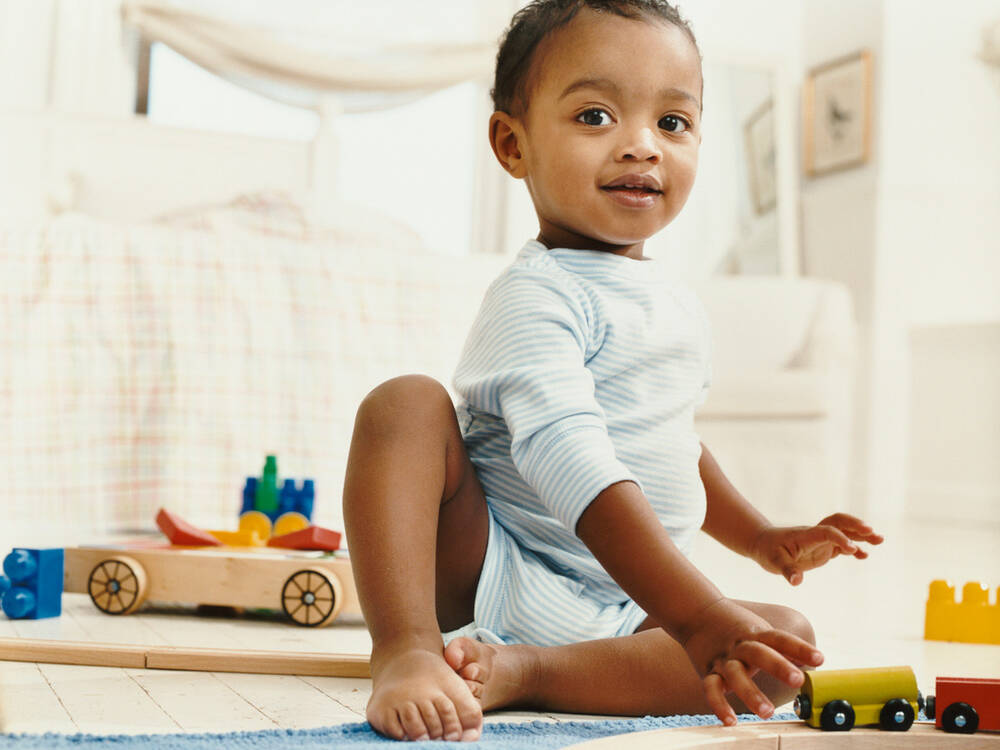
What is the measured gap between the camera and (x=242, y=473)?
2041 millimetres

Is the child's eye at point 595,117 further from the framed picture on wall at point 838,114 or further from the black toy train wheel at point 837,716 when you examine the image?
the framed picture on wall at point 838,114

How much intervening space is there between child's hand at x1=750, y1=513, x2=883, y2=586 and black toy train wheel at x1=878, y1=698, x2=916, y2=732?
22 cm

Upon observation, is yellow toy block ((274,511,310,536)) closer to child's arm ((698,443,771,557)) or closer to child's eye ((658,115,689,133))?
child's arm ((698,443,771,557))

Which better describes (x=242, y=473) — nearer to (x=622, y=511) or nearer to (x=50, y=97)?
(x=622, y=511)

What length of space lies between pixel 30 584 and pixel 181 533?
0.18 m

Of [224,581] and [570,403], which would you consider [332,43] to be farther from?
[570,403]

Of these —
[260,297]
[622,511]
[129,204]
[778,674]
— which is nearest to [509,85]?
[622,511]

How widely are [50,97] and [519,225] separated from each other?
1.49m

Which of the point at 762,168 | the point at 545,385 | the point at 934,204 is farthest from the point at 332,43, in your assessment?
the point at 545,385

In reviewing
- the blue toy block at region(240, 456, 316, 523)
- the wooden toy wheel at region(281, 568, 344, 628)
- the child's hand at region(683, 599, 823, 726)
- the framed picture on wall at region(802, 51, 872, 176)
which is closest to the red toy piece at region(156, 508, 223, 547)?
the wooden toy wheel at region(281, 568, 344, 628)

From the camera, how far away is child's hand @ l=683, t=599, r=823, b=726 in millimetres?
581

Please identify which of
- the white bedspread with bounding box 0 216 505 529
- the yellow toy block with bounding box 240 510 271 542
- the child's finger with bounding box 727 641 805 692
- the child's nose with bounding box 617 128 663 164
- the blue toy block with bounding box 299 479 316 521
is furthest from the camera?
the white bedspread with bounding box 0 216 505 529

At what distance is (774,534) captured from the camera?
2.95 ft

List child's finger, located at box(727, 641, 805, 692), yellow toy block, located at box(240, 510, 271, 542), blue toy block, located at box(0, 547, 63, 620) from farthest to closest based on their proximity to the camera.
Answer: yellow toy block, located at box(240, 510, 271, 542) → blue toy block, located at box(0, 547, 63, 620) → child's finger, located at box(727, 641, 805, 692)
